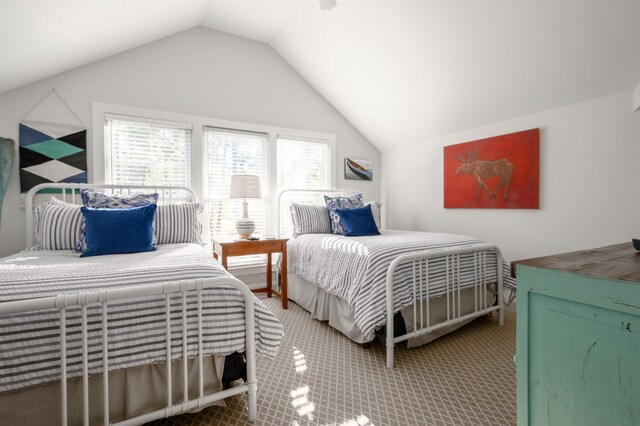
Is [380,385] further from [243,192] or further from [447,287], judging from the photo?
[243,192]

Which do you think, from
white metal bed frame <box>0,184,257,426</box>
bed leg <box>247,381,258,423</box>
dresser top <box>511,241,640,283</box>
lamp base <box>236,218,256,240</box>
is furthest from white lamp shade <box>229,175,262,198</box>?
dresser top <box>511,241,640,283</box>

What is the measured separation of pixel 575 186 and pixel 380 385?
7.73 ft

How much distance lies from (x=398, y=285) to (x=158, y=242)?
5.89ft

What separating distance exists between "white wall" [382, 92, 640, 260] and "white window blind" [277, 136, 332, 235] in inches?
61.2

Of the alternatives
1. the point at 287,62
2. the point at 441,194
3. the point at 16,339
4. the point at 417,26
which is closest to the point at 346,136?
the point at 287,62

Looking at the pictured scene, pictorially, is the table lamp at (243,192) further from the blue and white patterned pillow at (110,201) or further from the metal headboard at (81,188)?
the blue and white patterned pillow at (110,201)

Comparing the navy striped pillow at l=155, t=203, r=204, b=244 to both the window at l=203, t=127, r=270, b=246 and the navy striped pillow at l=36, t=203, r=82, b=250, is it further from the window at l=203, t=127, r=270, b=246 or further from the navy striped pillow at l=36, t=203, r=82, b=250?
the window at l=203, t=127, r=270, b=246

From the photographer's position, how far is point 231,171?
3389 mm

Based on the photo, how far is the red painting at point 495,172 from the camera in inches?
113

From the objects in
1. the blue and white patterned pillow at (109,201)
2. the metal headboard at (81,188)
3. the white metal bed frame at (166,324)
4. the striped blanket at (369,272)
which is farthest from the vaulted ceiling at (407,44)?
the white metal bed frame at (166,324)

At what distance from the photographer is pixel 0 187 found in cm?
234

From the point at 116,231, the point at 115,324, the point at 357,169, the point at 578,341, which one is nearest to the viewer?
the point at 578,341

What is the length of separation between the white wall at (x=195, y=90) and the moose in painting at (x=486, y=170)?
139 cm

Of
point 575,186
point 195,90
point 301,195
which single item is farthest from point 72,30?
point 575,186
